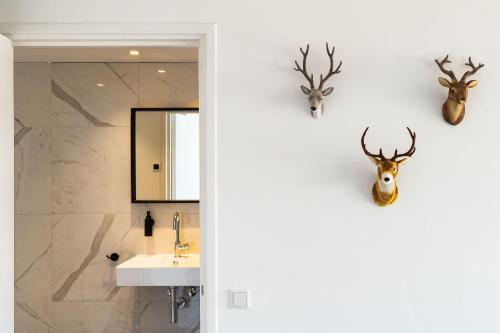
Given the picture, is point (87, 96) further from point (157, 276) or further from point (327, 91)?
point (327, 91)

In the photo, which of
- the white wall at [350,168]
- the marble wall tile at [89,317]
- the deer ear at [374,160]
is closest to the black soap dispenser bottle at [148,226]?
the marble wall tile at [89,317]

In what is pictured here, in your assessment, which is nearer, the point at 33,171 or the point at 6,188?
the point at 6,188

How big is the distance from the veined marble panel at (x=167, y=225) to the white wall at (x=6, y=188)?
4.41 ft

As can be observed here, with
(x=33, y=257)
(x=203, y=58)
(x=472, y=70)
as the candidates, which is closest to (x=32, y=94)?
(x=33, y=257)

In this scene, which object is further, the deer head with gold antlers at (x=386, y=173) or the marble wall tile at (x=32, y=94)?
the marble wall tile at (x=32, y=94)

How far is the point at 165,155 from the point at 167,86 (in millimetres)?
522

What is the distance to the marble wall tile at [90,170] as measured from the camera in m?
3.22

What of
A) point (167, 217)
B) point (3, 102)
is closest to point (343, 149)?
point (3, 102)

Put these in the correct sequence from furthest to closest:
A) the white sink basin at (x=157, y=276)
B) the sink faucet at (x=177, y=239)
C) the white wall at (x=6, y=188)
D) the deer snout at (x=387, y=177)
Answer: the sink faucet at (x=177, y=239) → the white sink basin at (x=157, y=276) → the white wall at (x=6, y=188) → the deer snout at (x=387, y=177)

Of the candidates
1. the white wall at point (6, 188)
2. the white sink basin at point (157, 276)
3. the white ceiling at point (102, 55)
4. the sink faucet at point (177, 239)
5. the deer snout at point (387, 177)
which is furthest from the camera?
the sink faucet at point (177, 239)

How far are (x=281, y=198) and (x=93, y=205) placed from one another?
6.11 feet

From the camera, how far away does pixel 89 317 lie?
3225 mm

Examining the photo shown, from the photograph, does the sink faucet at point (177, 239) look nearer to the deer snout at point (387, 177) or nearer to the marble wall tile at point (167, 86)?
the marble wall tile at point (167, 86)

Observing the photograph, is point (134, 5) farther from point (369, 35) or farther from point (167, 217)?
point (167, 217)
